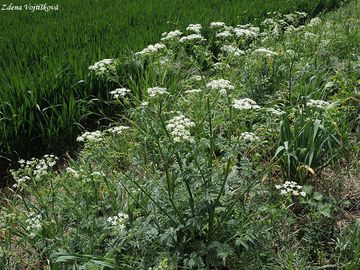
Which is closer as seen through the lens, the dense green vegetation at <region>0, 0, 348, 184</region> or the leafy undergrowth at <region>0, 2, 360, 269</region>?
the leafy undergrowth at <region>0, 2, 360, 269</region>

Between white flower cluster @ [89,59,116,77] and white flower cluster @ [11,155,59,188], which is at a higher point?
white flower cluster @ [89,59,116,77]

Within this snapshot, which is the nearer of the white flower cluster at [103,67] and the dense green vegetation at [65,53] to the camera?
the white flower cluster at [103,67]

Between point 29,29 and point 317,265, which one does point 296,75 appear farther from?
point 29,29

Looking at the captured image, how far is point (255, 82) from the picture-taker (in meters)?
3.64

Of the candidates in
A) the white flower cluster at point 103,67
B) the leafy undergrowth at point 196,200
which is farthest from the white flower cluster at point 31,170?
the white flower cluster at point 103,67

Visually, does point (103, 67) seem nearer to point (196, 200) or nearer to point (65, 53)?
point (196, 200)

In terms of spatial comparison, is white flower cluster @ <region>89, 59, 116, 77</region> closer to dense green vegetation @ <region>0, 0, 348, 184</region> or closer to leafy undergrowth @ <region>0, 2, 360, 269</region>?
leafy undergrowth @ <region>0, 2, 360, 269</region>

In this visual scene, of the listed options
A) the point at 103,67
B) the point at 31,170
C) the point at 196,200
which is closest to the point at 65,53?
the point at 103,67

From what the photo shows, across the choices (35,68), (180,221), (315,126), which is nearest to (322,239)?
(315,126)

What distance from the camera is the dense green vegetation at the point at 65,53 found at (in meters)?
3.37

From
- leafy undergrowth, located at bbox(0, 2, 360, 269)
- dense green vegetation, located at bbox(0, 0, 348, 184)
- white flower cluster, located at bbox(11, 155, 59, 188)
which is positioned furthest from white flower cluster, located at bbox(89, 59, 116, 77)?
dense green vegetation, located at bbox(0, 0, 348, 184)

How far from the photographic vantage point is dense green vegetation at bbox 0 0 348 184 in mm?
3373

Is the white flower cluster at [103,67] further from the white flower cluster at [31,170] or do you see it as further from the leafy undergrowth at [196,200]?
the white flower cluster at [31,170]

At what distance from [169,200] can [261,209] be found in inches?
18.2
